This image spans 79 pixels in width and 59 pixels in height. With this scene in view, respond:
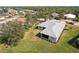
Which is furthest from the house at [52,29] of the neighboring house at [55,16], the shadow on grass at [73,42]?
the shadow on grass at [73,42]

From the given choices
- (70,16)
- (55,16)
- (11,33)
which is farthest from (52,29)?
(11,33)

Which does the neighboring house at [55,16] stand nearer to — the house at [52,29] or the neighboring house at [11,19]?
the house at [52,29]

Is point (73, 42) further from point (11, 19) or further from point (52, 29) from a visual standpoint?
point (11, 19)
